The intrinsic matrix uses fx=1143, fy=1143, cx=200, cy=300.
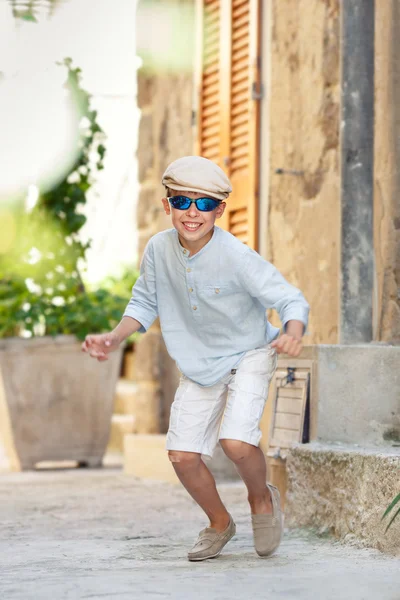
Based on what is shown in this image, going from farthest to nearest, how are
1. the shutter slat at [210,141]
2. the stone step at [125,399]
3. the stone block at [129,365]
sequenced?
1. the stone block at [129,365]
2. the stone step at [125,399]
3. the shutter slat at [210,141]

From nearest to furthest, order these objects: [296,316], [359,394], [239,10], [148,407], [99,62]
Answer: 1. [296,316]
2. [359,394]
3. [239,10]
4. [148,407]
5. [99,62]

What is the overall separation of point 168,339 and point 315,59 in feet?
7.56

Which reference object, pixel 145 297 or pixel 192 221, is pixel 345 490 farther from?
pixel 192 221

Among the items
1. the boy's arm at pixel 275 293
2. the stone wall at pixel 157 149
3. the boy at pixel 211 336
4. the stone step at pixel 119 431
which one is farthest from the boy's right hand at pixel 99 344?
the stone step at pixel 119 431

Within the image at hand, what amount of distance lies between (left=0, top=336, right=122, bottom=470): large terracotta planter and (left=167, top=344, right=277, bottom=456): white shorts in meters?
4.01

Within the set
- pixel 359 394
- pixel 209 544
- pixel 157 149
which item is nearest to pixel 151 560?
pixel 209 544

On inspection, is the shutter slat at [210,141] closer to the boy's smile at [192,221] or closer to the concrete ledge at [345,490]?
the concrete ledge at [345,490]

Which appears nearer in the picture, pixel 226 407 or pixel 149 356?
pixel 226 407

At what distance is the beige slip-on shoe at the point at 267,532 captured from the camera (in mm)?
3375

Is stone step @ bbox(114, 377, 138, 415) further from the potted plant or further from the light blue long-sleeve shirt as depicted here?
the light blue long-sleeve shirt

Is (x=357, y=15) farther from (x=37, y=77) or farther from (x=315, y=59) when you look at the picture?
(x=37, y=77)

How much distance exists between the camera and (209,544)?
3410mm

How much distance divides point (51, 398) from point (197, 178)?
4329mm

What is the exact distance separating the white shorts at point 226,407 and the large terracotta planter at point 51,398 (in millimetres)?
4006
